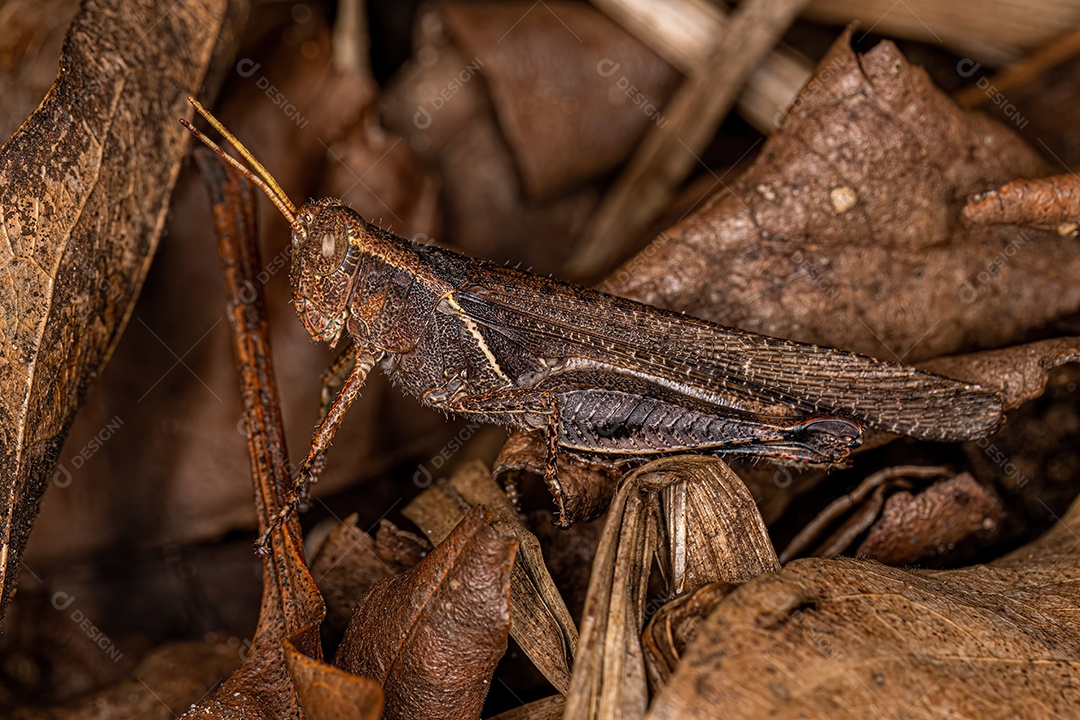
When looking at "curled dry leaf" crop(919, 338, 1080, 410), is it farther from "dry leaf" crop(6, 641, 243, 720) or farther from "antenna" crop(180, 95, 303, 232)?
"dry leaf" crop(6, 641, 243, 720)

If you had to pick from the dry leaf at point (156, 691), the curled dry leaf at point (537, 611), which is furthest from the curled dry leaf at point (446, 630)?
the dry leaf at point (156, 691)

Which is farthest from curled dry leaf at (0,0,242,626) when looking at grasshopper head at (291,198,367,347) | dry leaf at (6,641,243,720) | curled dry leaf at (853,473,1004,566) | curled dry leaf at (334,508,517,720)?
curled dry leaf at (853,473,1004,566)

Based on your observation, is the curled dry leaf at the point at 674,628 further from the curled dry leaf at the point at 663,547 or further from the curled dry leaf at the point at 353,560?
the curled dry leaf at the point at 353,560

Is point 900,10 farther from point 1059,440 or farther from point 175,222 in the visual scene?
point 175,222

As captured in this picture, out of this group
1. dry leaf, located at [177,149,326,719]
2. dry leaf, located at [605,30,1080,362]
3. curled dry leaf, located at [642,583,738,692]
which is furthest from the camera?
dry leaf, located at [605,30,1080,362]

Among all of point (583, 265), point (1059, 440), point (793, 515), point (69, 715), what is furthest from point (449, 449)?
point (1059, 440)

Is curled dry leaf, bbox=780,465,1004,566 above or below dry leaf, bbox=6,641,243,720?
above
